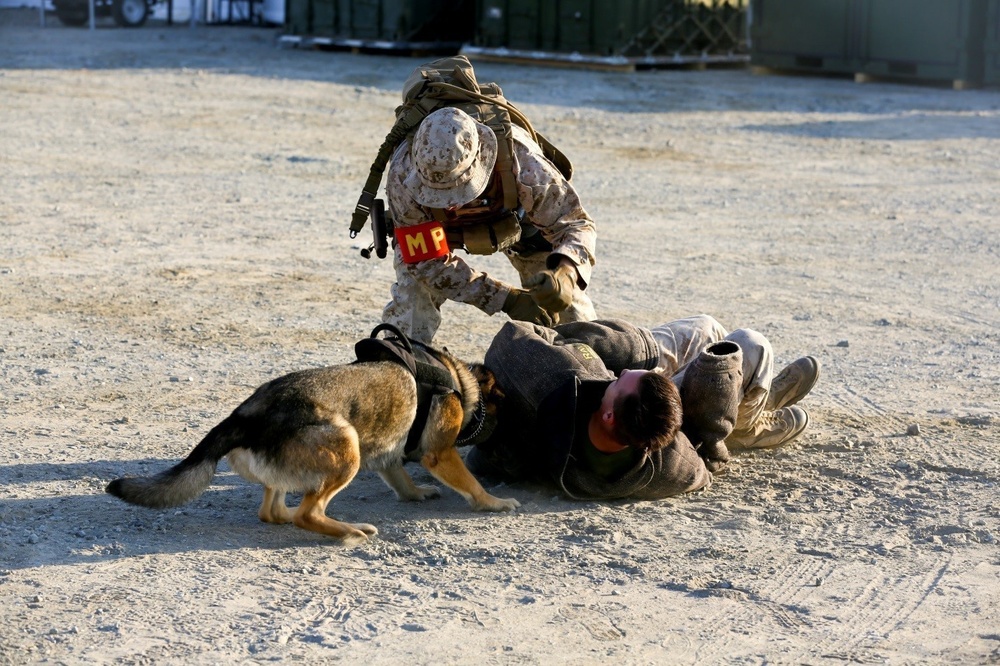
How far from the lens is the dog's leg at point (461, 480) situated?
4781 millimetres

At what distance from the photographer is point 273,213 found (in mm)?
10266

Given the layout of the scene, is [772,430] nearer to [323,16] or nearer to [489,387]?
[489,387]

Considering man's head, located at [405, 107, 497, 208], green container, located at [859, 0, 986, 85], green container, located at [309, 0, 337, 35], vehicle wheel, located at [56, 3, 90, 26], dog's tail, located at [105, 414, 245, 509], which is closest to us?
dog's tail, located at [105, 414, 245, 509]

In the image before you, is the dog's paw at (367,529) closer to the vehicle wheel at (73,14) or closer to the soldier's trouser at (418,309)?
the soldier's trouser at (418,309)

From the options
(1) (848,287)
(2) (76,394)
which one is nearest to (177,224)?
(2) (76,394)

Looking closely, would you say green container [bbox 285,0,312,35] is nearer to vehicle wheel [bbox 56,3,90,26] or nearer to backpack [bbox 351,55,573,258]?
vehicle wheel [bbox 56,3,90,26]

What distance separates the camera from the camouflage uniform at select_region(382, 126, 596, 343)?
219 inches

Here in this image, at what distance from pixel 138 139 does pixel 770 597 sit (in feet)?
35.9

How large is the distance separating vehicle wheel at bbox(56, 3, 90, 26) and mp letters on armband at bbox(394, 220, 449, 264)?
1008 inches

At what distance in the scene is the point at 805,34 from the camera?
20469mm

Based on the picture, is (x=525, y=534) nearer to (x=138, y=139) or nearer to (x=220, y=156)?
(x=220, y=156)

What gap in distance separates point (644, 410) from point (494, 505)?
79 centimetres

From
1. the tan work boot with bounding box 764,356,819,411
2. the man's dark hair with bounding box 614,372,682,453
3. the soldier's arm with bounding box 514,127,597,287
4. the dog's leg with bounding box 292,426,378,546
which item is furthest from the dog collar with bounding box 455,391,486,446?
the tan work boot with bounding box 764,356,819,411

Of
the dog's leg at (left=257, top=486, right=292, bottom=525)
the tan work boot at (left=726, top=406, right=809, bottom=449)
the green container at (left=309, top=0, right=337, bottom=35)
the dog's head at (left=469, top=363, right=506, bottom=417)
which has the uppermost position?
the green container at (left=309, top=0, right=337, bottom=35)
